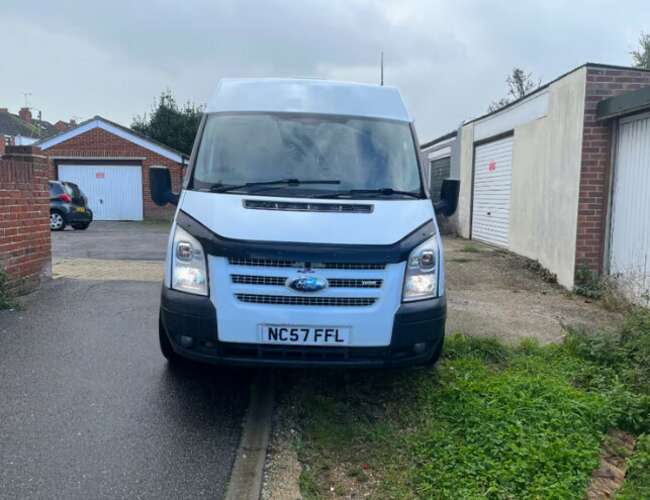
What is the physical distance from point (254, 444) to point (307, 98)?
2780 mm

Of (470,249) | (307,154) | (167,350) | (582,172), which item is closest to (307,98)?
(307,154)

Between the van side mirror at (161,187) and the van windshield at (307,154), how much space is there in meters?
0.49

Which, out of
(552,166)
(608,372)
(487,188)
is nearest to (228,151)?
(608,372)

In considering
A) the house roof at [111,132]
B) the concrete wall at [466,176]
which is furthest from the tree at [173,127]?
the concrete wall at [466,176]

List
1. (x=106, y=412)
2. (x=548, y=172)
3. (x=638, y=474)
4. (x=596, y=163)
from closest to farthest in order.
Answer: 1. (x=638, y=474)
2. (x=106, y=412)
3. (x=596, y=163)
4. (x=548, y=172)

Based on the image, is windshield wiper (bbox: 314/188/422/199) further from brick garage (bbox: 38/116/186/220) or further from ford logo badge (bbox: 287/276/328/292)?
brick garage (bbox: 38/116/186/220)

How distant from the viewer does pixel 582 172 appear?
7820 mm

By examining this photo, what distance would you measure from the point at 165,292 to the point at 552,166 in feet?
24.3

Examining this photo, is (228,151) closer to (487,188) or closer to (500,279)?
(500,279)

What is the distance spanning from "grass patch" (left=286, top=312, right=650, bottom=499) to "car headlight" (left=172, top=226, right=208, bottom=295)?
1.20 meters

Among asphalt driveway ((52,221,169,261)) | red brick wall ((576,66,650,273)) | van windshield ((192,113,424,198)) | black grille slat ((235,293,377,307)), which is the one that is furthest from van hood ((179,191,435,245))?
asphalt driveway ((52,221,169,261))

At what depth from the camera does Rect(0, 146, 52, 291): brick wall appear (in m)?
6.55

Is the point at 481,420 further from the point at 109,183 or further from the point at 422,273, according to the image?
the point at 109,183

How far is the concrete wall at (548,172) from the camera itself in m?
8.09
